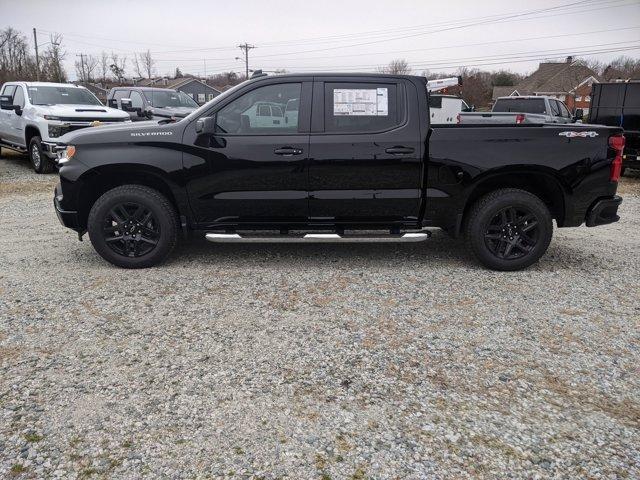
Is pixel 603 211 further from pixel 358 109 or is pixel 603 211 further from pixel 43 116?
pixel 43 116

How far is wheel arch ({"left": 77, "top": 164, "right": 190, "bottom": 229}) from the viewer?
5043 millimetres

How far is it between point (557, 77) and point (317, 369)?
65641mm

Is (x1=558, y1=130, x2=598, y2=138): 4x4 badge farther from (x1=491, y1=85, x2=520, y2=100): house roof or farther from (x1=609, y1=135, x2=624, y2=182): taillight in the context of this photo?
(x1=491, y1=85, x2=520, y2=100): house roof

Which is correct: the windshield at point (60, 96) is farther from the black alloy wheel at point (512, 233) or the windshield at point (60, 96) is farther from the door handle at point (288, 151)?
the black alloy wheel at point (512, 233)

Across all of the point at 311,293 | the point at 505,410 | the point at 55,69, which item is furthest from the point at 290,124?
the point at 55,69

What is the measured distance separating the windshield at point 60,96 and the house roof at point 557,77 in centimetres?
5675

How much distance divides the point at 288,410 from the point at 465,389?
1052mm

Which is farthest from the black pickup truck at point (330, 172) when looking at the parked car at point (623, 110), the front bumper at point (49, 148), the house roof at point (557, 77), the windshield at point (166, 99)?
the house roof at point (557, 77)

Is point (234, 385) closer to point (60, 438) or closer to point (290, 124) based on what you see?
point (60, 438)

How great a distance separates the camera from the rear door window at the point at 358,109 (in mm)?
5000

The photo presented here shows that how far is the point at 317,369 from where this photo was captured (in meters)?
3.32

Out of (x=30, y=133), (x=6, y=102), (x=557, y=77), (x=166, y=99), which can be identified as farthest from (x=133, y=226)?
(x=557, y=77)

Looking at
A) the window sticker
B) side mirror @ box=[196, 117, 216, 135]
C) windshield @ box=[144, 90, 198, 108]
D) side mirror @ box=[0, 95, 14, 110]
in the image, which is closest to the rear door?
the window sticker

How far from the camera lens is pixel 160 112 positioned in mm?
14227
